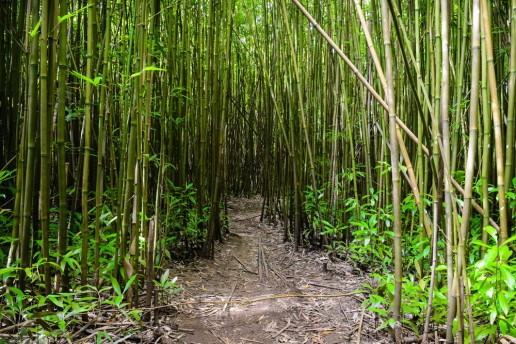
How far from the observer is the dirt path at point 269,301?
1343 millimetres

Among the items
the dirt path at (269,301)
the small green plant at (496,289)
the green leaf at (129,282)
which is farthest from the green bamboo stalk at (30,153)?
the small green plant at (496,289)

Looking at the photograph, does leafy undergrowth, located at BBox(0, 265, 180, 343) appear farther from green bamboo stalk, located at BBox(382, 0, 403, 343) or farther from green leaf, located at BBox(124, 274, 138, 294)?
green bamboo stalk, located at BBox(382, 0, 403, 343)

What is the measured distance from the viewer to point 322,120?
261 centimetres

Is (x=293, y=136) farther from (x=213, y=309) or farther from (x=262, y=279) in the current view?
(x=213, y=309)

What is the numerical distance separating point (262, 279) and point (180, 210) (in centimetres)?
57

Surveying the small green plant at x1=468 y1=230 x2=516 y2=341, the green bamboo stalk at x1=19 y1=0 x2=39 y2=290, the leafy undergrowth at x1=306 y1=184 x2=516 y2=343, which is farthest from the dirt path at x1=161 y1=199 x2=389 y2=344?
the green bamboo stalk at x1=19 y1=0 x2=39 y2=290

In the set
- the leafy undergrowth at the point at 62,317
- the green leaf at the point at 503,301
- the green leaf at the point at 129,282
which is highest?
the green leaf at the point at 503,301

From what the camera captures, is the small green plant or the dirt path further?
the dirt path

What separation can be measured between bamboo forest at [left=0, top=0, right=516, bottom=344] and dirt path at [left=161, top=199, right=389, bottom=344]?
0.03 feet

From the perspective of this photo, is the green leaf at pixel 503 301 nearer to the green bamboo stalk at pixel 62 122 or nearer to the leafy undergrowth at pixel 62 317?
the leafy undergrowth at pixel 62 317

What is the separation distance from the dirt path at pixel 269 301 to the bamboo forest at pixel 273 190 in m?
0.01

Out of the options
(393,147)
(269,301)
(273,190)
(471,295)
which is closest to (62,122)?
(393,147)

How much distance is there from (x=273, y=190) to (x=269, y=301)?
1644 mm

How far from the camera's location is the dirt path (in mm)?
1343
